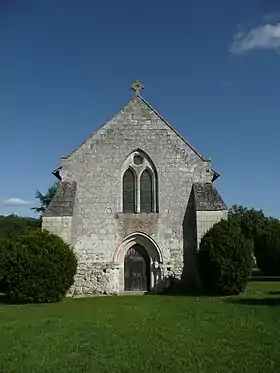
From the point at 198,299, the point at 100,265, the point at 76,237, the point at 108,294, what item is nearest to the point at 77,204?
the point at 76,237

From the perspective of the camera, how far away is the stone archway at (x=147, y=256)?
74.9 feet

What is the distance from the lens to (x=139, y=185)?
23.5 metres

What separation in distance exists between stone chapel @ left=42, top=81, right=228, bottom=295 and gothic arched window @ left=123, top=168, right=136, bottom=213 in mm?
49

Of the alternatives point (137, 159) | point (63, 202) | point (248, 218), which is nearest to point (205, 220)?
point (137, 159)

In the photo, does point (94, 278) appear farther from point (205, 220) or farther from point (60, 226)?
point (205, 220)

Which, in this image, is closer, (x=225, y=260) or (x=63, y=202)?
(x=225, y=260)

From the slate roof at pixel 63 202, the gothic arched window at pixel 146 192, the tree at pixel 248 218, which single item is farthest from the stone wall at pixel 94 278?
the tree at pixel 248 218

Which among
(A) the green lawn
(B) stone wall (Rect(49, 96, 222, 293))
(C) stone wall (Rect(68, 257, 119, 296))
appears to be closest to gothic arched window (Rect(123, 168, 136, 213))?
(B) stone wall (Rect(49, 96, 222, 293))

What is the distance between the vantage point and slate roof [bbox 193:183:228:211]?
72.8 feet

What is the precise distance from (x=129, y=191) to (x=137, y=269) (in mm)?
3897

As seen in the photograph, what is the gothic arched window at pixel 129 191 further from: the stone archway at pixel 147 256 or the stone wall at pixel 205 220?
the stone wall at pixel 205 220

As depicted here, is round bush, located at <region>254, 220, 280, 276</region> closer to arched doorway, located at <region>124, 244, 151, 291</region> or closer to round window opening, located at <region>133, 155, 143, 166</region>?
arched doorway, located at <region>124, 244, 151, 291</region>

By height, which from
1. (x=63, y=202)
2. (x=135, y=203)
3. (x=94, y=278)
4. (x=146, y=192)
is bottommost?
(x=94, y=278)

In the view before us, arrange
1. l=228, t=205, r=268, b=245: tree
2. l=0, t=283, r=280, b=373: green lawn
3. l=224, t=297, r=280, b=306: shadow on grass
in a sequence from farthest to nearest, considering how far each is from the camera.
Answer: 1. l=228, t=205, r=268, b=245: tree
2. l=224, t=297, r=280, b=306: shadow on grass
3. l=0, t=283, r=280, b=373: green lawn
